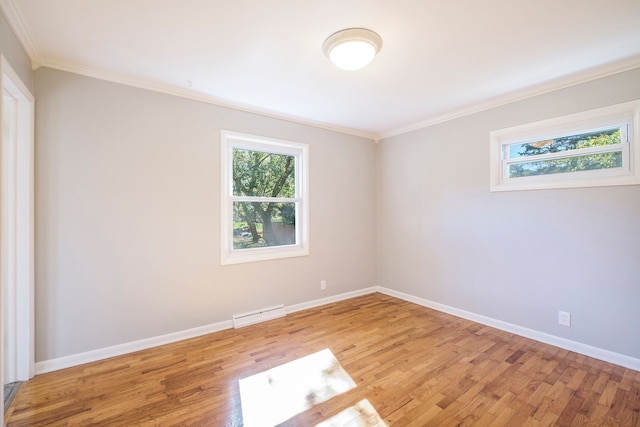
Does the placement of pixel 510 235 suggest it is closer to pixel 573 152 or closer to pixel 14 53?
pixel 573 152

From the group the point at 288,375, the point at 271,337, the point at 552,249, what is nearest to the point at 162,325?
the point at 271,337

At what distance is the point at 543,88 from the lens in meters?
2.77

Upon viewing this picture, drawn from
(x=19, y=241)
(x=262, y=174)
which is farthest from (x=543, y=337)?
(x=19, y=241)

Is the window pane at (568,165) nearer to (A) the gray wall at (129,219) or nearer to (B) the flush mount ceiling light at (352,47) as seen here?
(B) the flush mount ceiling light at (352,47)

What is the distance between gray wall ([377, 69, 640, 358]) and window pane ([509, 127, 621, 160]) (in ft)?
0.83

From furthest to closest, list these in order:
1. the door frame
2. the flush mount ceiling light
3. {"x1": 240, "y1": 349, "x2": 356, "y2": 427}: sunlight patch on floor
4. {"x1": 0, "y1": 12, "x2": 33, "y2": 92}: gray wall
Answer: the door frame, the flush mount ceiling light, {"x1": 240, "y1": 349, "x2": 356, "y2": 427}: sunlight patch on floor, {"x1": 0, "y1": 12, "x2": 33, "y2": 92}: gray wall

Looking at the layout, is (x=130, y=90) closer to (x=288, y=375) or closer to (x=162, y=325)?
(x=162, y=325)

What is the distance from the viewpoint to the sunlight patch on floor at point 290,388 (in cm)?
182

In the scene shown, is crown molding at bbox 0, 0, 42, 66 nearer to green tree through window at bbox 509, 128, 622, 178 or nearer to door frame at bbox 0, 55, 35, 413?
door frame at bbox 0, 55, 35, 413

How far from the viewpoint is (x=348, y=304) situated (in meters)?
3.95

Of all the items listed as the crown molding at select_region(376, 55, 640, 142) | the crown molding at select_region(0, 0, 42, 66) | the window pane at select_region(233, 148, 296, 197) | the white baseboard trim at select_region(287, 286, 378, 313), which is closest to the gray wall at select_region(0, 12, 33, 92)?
the crown molding at select_region(0, 0, 42, 66)

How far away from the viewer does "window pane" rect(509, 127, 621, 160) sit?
250 centimetres

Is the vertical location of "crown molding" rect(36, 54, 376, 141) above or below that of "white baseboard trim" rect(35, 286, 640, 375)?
above

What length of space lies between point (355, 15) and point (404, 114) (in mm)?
1992
